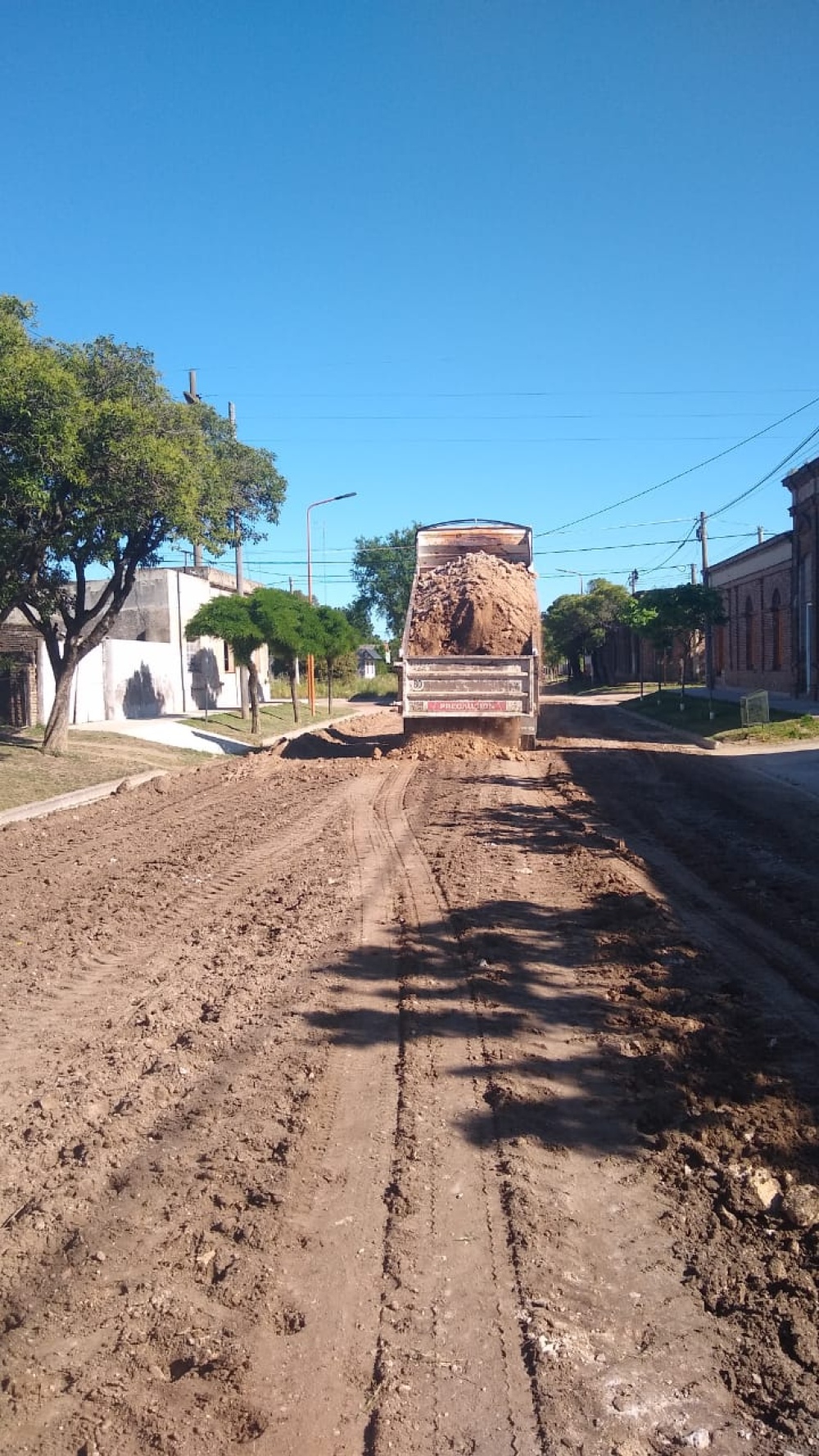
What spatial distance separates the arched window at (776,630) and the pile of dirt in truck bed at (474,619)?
68.8 feet

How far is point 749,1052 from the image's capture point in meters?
5.23

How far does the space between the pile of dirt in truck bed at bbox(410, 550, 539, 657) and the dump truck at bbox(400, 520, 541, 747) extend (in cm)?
1

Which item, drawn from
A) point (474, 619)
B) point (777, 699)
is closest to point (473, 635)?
point (474, 619)

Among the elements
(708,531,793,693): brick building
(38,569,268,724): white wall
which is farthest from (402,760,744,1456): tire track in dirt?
(708,531,793,693): brick building

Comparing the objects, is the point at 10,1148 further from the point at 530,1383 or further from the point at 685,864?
the point at 685,864

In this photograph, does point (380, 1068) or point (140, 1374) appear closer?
point (140, 1374)

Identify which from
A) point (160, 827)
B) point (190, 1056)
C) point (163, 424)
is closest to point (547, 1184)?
point (190, 1056)

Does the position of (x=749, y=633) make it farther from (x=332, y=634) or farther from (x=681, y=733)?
(x=681, y=733)

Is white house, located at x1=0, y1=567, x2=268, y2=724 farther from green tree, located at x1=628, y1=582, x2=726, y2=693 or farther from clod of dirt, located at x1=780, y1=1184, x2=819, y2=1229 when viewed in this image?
clod of dirt, located at x1=780, y1=1184, x2=819, y2=1229

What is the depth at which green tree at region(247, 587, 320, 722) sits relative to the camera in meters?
32.2

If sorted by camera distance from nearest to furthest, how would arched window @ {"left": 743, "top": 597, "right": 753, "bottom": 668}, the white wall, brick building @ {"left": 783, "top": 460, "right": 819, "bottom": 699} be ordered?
1. the white wall
2. brick building @ {"left": 783, "top": 460, "right": 819, "bottom": 699}
3. arched window @ {"left": 743, "top": 597, "right": 753, "bottom": 668}

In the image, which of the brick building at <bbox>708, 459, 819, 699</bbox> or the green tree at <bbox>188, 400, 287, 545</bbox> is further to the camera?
the brick building at <bbox>708, 459, 819, 699</bbox>

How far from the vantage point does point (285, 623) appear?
32.7 m

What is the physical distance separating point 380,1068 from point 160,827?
28.1 ft
